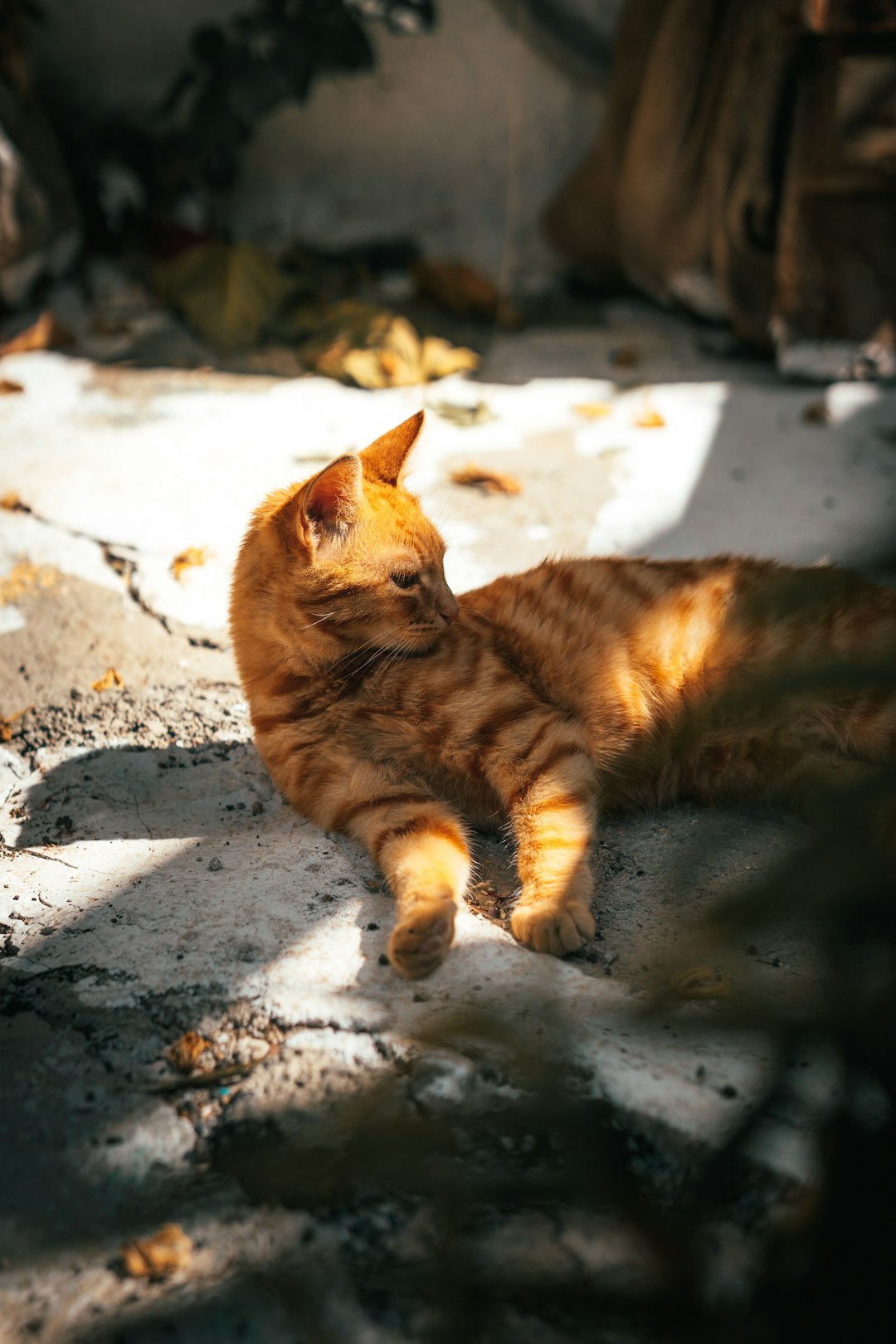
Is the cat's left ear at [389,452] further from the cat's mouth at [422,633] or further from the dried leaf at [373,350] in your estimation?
the dried leaf at [373,350]

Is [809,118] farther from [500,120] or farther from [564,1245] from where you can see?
[564,1245]

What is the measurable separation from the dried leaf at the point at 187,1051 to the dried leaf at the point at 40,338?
3827 millimetres

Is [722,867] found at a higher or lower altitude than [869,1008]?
lower

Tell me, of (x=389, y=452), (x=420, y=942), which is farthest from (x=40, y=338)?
(x=420, y=942)

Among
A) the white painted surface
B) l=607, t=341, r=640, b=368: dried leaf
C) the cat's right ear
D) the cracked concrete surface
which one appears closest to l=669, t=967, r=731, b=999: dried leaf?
the cracked concrete surface

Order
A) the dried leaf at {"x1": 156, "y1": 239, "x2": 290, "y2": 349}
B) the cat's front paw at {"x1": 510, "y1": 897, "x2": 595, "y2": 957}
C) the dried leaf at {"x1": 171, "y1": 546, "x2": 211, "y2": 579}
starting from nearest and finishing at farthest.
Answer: the cat's front paw at {"x1": 510, "y1": 897, "x2": 595, "y2": 957} < the dried leaf at {"x1": 171, "y1": 546, "x2": 211, "y2": 579} < the dried leaf at {"x1": 156, "y1": 239, "x2": 290, "y2": 349}

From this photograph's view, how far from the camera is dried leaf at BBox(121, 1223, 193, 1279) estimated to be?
125 centimetres

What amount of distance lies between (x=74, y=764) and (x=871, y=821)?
2039 millimetres

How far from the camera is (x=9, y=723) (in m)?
2.67

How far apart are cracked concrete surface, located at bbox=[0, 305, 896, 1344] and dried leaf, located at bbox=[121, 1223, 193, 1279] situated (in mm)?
17

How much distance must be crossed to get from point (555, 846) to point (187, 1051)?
772mm

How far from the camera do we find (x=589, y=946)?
1876 millimetres

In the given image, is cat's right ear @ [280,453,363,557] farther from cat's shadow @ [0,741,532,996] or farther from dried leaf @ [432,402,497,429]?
dried leaf @ [432,402,497,429]

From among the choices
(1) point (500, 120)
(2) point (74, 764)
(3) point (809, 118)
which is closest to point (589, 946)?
(2) point (74, 764)
